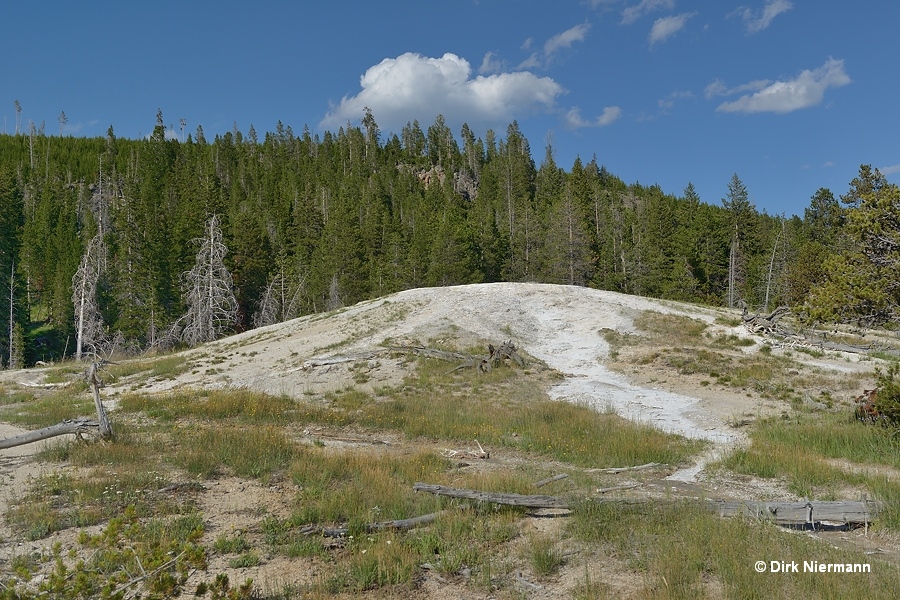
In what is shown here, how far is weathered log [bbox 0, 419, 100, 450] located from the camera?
384 inches

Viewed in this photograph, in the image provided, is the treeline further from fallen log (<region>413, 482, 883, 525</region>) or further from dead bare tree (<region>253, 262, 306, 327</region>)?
fallen log (<region>413, 482, 883, 525</region>)

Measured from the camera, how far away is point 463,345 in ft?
83.1

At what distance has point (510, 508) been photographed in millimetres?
7605

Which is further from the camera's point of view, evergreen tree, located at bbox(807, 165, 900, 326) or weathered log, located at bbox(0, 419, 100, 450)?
evergreen tree, located at bbox(807, 165, 900, 326)

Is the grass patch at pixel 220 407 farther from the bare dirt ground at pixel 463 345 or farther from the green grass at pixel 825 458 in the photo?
the green grass at pixel 825 458

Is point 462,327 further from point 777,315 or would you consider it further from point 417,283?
point 417,283

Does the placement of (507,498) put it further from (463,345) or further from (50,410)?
(463,345)

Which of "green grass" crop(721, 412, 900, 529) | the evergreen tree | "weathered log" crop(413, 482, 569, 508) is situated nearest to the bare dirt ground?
"weathered log" crop(413, 482, 569, 508)

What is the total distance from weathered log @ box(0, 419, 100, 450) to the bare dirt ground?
Result: 0.51 meters

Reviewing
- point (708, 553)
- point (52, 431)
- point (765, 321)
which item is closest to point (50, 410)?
point (52, 431)

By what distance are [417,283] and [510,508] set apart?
49.0 m

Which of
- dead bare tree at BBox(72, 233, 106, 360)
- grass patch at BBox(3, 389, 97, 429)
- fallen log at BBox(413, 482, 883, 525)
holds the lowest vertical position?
fallen log at BBox(413, 482, 883, 525)

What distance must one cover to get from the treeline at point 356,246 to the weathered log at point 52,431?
28.1m

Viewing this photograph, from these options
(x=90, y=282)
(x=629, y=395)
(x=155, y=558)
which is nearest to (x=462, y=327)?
(x=629, y=395)
